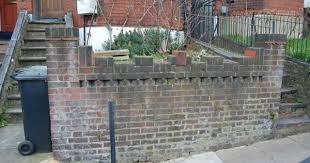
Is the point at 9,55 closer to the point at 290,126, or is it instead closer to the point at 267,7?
the point at 290,126

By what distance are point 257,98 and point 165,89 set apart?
1.44 metres

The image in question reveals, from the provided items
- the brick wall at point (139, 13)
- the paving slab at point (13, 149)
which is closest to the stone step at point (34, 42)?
the brick wall at point (139, 13)

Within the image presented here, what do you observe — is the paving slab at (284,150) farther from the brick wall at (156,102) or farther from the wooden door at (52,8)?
the wooden door at (52,8)

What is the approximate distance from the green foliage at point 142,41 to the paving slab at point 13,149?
2312 mm

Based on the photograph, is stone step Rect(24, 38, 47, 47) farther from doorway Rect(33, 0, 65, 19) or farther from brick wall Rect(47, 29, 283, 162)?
brick wall Rect(47, 29, 283, 162)

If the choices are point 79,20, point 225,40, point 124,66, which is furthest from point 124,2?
point 124,66

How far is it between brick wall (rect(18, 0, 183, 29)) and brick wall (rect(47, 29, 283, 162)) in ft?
8.87

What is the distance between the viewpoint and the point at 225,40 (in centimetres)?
642

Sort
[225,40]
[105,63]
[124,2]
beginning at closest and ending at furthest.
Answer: [105,63] → [225,40] → [124,2]

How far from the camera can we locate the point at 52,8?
8305 millimetres

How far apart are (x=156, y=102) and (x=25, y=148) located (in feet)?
6.06

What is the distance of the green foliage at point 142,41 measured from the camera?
235 inches

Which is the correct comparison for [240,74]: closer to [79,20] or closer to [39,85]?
[39,85]

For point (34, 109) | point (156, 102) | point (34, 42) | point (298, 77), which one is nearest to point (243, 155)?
point (156, 102)
